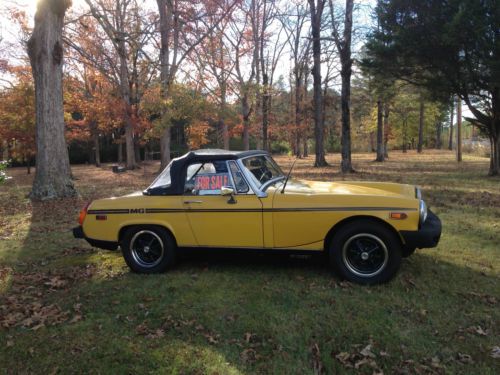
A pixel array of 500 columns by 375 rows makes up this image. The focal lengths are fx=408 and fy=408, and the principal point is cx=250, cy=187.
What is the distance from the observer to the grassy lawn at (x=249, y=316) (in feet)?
10.9


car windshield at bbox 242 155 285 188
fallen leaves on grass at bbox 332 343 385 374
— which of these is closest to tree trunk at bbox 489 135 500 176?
car windshield at bbox 242 155 285 188

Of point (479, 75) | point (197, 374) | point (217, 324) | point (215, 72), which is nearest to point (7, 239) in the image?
point (217, 324)

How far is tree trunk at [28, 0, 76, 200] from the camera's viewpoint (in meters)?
11.7

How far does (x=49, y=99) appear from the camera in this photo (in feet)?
38.9

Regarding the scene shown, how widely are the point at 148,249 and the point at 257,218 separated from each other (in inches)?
63.7

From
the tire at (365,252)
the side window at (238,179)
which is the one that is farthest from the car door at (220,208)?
the tire at (365,252)

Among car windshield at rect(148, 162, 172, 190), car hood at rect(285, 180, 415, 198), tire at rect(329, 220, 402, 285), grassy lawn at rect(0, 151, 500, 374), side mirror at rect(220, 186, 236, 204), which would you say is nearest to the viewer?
grassy lawn at rect(0, 151, 500, 374)

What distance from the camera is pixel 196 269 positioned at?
5555 millimetres

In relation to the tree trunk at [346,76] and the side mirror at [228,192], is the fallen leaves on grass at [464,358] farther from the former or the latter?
the tree trunk at [346,76]

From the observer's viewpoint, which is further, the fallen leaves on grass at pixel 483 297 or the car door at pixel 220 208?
the car door at pixel 220 208

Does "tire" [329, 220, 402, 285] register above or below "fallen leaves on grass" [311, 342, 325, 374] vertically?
above

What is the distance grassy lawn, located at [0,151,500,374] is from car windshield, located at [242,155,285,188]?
1.18 m

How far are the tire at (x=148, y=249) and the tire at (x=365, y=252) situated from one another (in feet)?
6.88

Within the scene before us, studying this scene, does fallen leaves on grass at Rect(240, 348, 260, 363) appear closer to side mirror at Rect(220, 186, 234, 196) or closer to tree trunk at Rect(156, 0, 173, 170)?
side mirror at Rect(220, 186, 234, 196)
